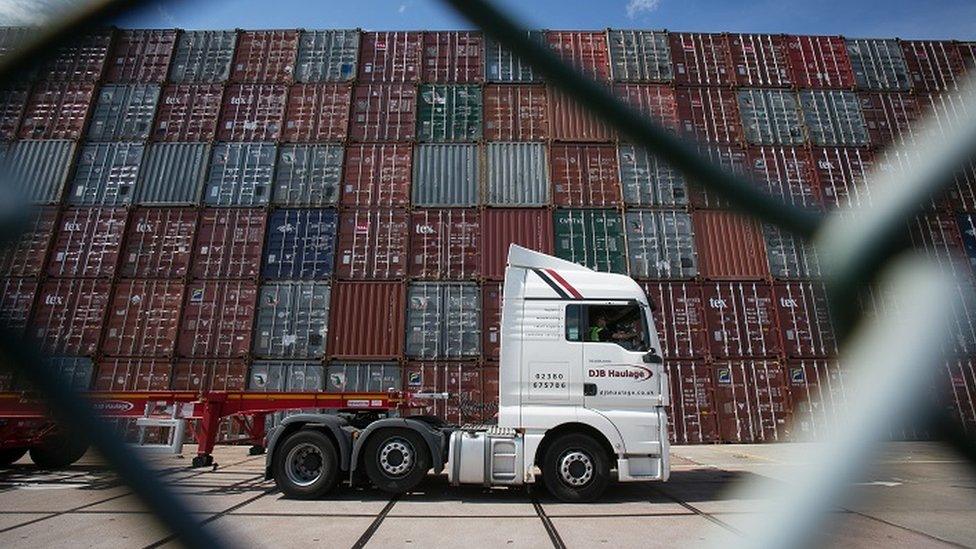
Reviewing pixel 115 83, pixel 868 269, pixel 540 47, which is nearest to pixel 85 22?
pixel 540 47

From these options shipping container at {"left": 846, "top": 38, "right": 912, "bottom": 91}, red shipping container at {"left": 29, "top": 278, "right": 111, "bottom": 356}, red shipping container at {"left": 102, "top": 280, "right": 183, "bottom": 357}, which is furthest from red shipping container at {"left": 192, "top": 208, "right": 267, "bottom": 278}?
shipping container at {"left": 846, "top": 38, "right": 912, "bottom": 91}

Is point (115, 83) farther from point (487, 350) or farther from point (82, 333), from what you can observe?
point (487, 350)

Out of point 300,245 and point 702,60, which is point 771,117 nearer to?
point 702,60

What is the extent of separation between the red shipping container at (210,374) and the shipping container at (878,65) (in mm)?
23598

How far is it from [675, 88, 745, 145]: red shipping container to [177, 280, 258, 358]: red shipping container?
15.6 meters

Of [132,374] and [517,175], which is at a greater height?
[517,175]

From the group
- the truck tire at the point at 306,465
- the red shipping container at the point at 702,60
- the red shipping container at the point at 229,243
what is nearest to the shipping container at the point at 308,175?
the red shipping container at the point at 229,243

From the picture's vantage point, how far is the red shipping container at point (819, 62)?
1933 cm

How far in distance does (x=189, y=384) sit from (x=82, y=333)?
11.9 feet

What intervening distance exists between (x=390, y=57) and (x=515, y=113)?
5.38 meters

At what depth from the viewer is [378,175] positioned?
57.8ft

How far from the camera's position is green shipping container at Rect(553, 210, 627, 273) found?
16.5 m

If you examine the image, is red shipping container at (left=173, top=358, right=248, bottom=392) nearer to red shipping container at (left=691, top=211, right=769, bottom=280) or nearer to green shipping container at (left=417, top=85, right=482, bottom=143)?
green shipping container at (left=417, top=85, right=482, bottom=143)

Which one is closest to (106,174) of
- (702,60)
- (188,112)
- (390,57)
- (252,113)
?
(188,112)
